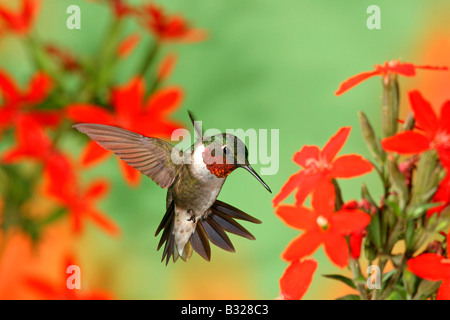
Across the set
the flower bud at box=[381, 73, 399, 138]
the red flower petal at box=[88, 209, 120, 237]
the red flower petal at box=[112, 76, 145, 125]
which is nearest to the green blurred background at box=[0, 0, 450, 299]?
the red flower petal at box=[88, 209, 120, 237]

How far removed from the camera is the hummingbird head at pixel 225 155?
24 cm

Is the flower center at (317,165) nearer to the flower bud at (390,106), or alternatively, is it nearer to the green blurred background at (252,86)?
the flower bud at (390,106)

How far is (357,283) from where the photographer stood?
0.94 ft

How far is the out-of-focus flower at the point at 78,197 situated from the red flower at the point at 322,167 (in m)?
0.53

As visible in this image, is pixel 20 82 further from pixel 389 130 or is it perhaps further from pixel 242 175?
pixel 389 130

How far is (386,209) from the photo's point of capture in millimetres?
287

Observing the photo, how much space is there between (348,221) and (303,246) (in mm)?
27

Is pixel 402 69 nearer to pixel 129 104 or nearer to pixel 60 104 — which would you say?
pixel 129 104

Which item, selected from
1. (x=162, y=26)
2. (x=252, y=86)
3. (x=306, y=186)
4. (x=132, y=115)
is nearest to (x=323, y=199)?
(x=306, y=186)

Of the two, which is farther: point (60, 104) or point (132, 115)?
point (60, 104)

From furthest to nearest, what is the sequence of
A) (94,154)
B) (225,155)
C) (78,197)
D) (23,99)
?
1. (78,197)
2. (23,99)
3. (94,154)
4. (225,155)

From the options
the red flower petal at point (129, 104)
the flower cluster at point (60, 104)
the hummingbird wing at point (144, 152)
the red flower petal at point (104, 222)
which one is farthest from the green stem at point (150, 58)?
the hummingbird wing at point (144, 152)

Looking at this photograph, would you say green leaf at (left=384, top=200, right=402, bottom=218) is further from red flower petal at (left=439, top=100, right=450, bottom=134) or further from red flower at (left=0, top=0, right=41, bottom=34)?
red flower at (left=0, top=0, right=41, bottom=34)

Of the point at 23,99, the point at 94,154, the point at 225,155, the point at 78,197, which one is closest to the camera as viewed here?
the point at 225,155
